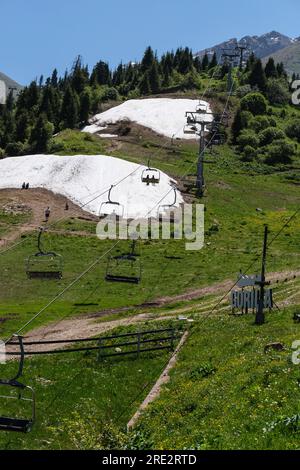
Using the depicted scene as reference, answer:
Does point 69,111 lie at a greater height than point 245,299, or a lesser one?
greater

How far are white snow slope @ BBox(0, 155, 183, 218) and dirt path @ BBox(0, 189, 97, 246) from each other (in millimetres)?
1200

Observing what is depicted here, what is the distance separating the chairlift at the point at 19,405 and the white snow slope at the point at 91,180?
44993 millimetres

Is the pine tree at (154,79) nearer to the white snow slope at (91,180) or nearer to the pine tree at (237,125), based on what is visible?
the pine tree at (237,125)

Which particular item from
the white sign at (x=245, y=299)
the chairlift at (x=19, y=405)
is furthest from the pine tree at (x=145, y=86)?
the chairlift at (x=19, y=405)

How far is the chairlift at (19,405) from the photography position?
1752 cm

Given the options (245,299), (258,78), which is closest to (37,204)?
(245,299)

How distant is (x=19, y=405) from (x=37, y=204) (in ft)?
162

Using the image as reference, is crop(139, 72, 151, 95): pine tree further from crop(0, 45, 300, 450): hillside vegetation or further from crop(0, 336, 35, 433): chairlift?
crop(0, 336, 35, 433): chairlift

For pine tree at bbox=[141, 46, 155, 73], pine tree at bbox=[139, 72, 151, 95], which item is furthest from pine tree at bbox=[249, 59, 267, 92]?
pine tree at bbox=[141, 46, 155, 73]

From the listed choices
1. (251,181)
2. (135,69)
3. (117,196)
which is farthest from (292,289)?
(135,69)

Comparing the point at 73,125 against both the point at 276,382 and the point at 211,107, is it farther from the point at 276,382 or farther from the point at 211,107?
the point at 276,382

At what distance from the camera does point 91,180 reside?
79.2 m

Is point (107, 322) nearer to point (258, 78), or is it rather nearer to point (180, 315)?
point (180, 315)

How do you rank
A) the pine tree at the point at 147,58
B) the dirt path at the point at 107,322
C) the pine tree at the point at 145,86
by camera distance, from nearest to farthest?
the dirt path at the point at 107,322, the pine tree at the point at 145,86, the pine tree at the point at 147,58
